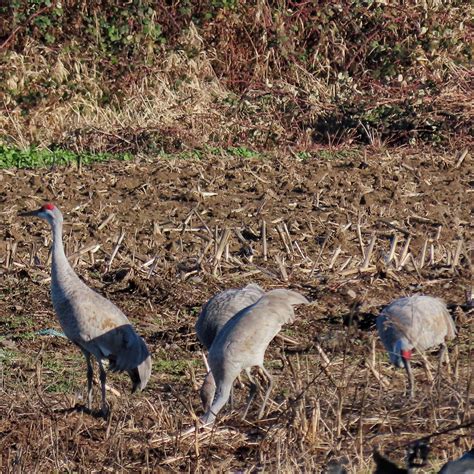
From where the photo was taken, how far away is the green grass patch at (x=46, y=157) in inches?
474

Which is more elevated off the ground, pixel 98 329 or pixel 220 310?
pixel 98 329

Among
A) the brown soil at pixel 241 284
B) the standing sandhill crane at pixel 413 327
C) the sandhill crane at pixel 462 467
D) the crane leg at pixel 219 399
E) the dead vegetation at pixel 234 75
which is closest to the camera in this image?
the sandhill crane at pixel 462 467

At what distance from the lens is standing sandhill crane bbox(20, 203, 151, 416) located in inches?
237

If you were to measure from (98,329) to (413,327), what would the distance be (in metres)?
1.54

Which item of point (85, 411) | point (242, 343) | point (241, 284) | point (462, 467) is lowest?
point (241, 284)

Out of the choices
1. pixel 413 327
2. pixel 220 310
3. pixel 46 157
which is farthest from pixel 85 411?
pixel 46 157

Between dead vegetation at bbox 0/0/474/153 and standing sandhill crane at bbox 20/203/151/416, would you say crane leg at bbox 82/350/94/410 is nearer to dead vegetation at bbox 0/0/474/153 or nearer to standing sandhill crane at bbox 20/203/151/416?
standing sandhill crane at bbox 20/203/151/416

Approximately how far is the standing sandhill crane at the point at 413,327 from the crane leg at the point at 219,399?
2.71ft

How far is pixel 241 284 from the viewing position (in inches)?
320

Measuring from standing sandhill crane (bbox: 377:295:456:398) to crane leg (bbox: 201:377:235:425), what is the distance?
83cm

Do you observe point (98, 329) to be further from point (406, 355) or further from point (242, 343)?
point (406, 355)

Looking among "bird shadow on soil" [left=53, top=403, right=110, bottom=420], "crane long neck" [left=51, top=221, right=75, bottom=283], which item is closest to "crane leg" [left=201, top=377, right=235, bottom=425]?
"bird shadow on soil" [left=53, top=403, right=110, bottom=420]

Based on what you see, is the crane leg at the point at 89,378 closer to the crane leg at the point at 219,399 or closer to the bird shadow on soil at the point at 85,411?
the bird shadow on soil at the point at 85,411

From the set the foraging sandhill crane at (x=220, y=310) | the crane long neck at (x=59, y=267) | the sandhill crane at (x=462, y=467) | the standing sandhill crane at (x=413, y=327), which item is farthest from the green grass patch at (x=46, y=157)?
the sandhill crane at (x=462, y=467)
